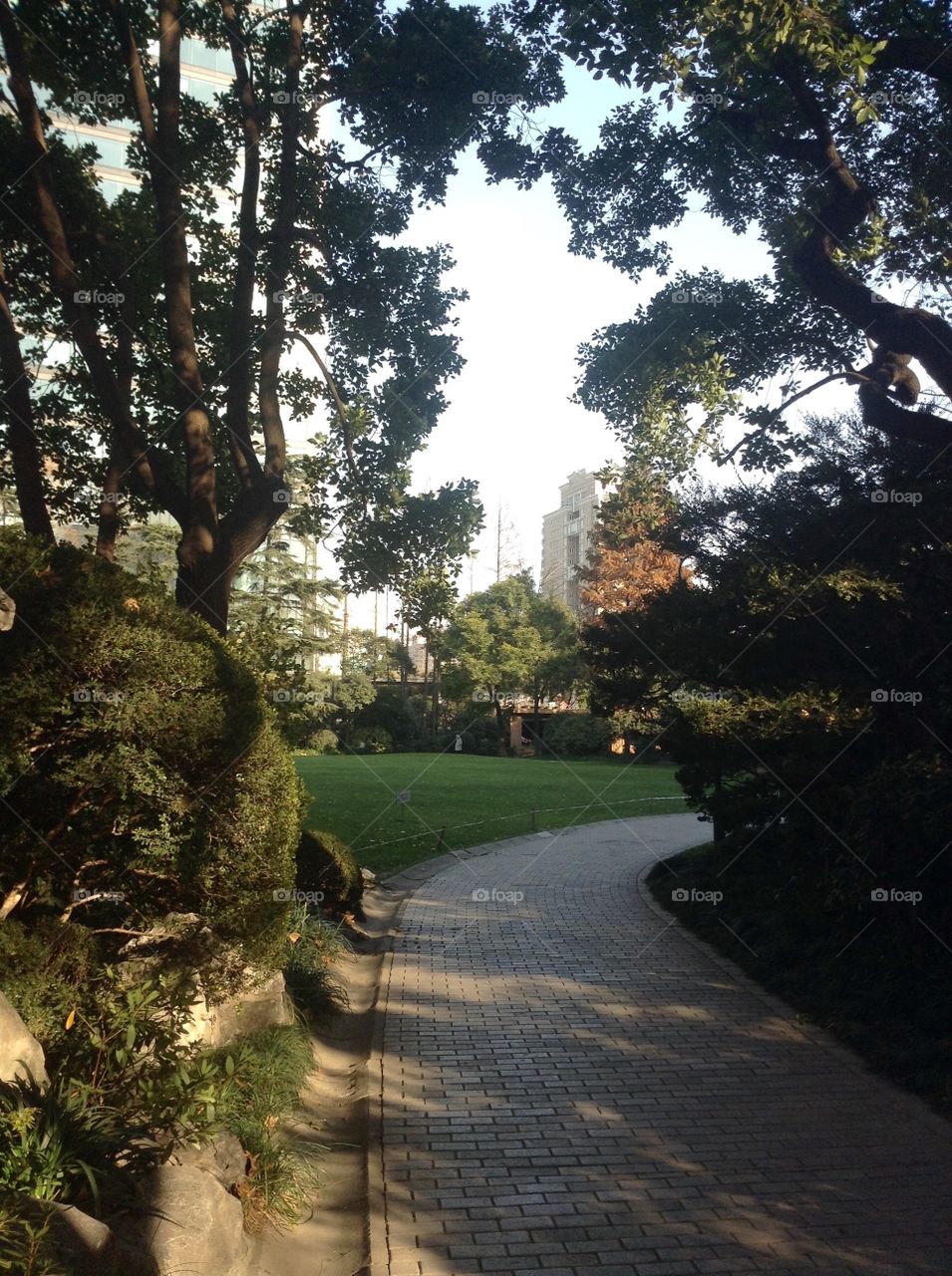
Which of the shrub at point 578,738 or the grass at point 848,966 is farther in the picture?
the shrub at point 578,738

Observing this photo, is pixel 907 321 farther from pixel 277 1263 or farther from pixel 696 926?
pixel 277 1263

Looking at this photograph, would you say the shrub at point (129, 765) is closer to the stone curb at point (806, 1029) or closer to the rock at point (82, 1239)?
the rock at point (82, 1239)

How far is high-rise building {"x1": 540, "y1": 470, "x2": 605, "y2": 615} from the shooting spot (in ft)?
187

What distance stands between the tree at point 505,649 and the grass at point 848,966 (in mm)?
35865

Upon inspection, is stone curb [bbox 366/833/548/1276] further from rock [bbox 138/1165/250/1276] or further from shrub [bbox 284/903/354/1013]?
rock [bbox 138/1165/250/1276]

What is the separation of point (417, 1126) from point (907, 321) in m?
8.01

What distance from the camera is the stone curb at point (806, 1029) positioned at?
6.21 meters

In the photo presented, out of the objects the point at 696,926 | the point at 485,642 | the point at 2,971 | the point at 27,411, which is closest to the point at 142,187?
the point at 27,411

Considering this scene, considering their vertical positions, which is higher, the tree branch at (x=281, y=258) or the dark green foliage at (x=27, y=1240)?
the tree branch at (x=281, y=258)

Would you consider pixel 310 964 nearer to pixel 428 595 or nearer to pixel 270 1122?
pixel 270 1122

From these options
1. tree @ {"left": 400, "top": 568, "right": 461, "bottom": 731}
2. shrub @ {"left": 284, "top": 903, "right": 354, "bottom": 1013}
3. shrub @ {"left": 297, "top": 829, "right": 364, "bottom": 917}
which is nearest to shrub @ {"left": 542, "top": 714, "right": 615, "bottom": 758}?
tree @ {"left": 400, "top": 568, "right": 461, "bottom": 731}

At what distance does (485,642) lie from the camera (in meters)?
48.1

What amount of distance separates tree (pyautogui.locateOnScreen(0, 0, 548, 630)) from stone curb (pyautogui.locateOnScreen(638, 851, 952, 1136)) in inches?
221

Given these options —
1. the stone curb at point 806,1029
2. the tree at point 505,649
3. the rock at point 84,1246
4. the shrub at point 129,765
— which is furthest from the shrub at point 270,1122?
the tree at point 505,649
